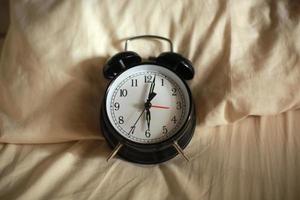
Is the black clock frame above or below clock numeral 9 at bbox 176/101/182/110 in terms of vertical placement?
below

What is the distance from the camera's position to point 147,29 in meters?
0.91

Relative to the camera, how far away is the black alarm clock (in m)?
0.84

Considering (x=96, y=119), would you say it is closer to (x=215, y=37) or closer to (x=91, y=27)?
(x=91, y=27)

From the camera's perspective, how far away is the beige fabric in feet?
2.64

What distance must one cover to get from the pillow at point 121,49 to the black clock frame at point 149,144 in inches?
2.1

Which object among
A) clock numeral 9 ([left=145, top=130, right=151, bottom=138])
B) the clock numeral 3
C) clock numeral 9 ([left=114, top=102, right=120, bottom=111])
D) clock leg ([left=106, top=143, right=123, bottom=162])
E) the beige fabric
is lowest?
the beige fabric

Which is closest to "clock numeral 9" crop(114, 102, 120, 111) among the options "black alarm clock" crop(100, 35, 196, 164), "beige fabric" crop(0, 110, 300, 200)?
"black alarm clock" crop(100, 35, 196, 164)

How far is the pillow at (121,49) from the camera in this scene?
0.87m

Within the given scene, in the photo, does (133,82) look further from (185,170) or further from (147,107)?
(185,170)

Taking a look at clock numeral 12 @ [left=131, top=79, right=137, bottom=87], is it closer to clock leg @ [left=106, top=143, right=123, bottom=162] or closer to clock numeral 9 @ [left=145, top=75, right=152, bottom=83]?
clock numeral 9 @ [left=145, top=75, right=152, bottom=83]

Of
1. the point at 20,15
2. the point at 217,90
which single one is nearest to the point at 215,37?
the point at 217,90

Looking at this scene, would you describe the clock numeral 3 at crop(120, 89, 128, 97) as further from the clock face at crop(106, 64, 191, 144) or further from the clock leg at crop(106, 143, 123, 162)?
the clock leg at crop(106, 143, 123, 162)

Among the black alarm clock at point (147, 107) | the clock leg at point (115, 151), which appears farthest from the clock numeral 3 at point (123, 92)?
the clock leg at point (115, 151)

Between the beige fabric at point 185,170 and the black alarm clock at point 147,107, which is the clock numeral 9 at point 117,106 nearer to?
the black alarm clock at point 147,107
